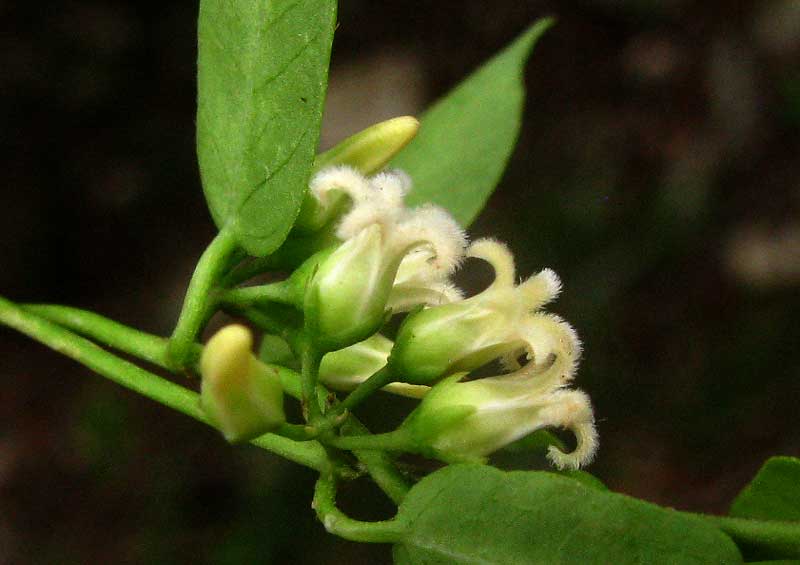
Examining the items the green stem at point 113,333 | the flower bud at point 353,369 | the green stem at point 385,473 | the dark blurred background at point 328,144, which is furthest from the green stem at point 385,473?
A: the dark blurred background at point 328,144

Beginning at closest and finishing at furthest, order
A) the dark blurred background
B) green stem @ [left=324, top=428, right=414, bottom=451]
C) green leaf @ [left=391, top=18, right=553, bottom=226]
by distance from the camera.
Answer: green stem @ [left=324, top=428, right=414, bottom=451]
green leaf @ [left=391, top=18, right=553, bottom=226]
the dark blurred background

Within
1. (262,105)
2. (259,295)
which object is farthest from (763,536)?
(262,105)

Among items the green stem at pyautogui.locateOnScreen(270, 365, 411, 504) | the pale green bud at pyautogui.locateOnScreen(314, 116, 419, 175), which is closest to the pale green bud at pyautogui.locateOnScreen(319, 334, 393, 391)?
the green stem at pyautogui.locateOnScreen(270, 365, 411, 504)

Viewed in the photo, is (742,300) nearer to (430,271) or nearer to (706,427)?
(706,427)

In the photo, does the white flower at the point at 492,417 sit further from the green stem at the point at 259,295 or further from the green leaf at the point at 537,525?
the green stem at the point at 259,295

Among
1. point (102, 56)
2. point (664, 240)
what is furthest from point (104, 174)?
point (664, 240)

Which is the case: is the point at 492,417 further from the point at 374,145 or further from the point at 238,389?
the point at 374,145

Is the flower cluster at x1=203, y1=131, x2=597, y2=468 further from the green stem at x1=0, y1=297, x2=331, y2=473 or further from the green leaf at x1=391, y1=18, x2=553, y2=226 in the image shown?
the green leaf at x1=391, y1=18, x2=553, y2=226

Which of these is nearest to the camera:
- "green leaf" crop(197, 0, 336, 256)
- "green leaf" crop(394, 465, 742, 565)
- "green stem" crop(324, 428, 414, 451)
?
"green leaf" crop(394, 465, 742, 565)
